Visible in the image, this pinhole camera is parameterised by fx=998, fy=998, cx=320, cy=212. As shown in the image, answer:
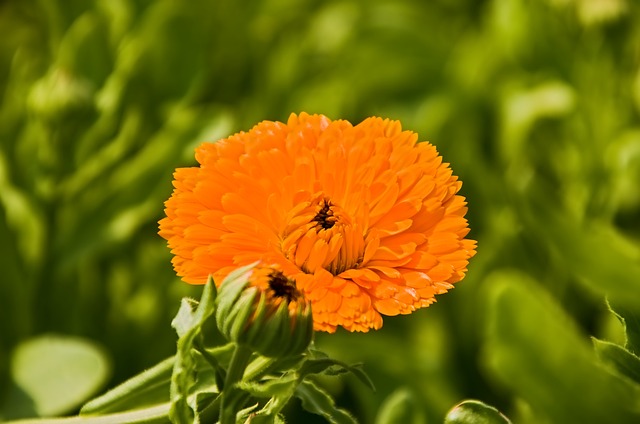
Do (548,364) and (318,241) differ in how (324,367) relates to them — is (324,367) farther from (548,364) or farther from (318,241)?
A: (548,364)

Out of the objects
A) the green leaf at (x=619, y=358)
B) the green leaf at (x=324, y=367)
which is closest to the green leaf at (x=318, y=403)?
the green leaf at (x=324, y=367)

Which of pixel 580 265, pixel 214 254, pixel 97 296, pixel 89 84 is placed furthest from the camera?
pixel 97 296

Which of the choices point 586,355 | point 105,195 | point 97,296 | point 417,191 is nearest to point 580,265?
point 586,355

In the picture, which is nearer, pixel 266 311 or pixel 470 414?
pixel 266 311

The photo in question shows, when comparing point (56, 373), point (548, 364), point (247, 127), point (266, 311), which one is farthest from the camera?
point (247, 127)

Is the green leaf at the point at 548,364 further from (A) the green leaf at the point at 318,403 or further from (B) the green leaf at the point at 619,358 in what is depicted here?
(A) the green leaf at the point at 318,403

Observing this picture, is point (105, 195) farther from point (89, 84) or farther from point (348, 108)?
point (348, 108)

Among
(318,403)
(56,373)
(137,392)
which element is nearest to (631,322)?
(318,403)
